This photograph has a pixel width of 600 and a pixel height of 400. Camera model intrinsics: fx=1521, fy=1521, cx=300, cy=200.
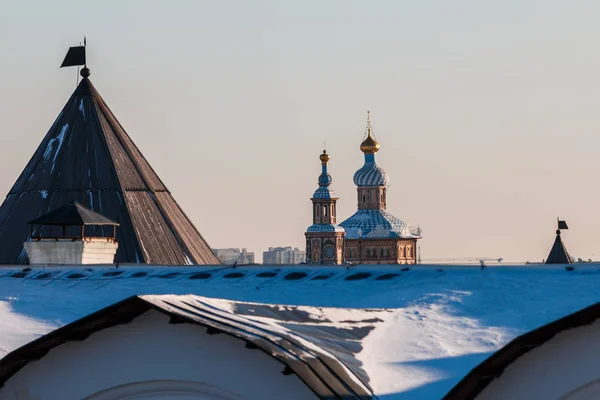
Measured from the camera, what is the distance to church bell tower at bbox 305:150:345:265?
149 meters

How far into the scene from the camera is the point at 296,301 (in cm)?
1558

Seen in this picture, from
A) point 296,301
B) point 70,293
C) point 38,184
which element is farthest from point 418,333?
point 38,184

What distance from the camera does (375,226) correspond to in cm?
15862

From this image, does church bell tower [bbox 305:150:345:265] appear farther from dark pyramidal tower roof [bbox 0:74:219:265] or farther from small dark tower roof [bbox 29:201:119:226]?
small dark tower roof [bbox 29:201:119:226]

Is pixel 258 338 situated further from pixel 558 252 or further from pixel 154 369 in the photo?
pixel 558 252

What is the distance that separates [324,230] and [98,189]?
10476 cm

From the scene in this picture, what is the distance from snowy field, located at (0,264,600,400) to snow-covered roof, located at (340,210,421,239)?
455 feet

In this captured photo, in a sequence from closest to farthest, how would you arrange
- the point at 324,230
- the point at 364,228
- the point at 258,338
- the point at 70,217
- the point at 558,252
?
the point at 258,338 → the point at 70,217 → the point at 558,252 → the point at 324,230 → the point at 364,228

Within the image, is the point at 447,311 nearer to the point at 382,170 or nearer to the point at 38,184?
the point at 38,184

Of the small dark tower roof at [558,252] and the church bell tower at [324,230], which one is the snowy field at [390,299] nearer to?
the small dark tower roof at [558,252]

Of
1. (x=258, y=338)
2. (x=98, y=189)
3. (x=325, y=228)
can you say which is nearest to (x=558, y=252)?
(x=98, y=189)

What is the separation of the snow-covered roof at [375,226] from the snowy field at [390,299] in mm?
138746

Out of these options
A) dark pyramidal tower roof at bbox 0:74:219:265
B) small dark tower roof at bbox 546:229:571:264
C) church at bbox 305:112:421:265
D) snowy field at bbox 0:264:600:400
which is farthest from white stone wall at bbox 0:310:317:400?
church at bbox 305:112:421:265

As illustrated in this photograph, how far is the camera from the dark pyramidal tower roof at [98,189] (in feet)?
143
